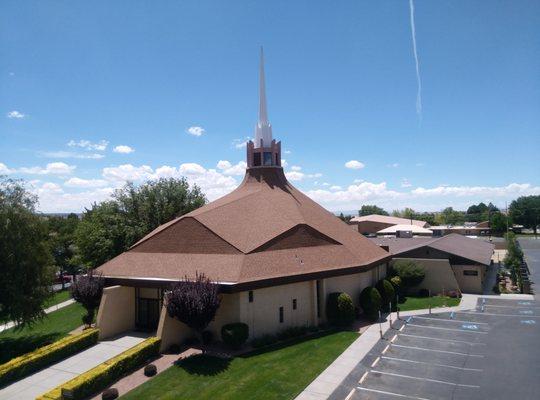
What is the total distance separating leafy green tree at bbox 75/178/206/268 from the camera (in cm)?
4556

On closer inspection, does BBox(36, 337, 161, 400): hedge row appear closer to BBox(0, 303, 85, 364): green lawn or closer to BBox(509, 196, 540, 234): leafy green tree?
BBox(0, 303, 85, 364): green lawn

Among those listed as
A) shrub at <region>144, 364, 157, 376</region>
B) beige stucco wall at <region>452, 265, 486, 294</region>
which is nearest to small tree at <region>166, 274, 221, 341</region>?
shrub at <region>144, 364, 157, 376</region>

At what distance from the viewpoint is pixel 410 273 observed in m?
38.4

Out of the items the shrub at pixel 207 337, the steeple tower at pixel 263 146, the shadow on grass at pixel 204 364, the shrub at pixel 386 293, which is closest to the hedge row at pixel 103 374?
the shadow on grass at pixel 204 364

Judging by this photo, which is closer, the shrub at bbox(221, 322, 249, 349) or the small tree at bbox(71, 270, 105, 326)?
the shrub at bbox(221, 322, 249, 349)

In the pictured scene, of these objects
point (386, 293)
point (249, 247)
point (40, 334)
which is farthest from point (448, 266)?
point (40, 334)

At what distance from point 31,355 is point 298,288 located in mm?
16854

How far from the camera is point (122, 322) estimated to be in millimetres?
27531

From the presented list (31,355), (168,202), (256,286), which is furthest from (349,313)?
(168,202)

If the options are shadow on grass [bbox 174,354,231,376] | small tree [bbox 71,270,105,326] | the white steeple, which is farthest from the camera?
the white steeple

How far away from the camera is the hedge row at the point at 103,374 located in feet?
58.4

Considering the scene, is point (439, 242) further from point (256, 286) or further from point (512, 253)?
point (256, 286)

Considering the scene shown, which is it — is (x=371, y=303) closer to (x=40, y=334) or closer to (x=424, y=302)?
(x=424, y=302)

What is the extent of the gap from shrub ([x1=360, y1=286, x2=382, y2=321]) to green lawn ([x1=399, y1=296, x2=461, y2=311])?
4.70 metres
